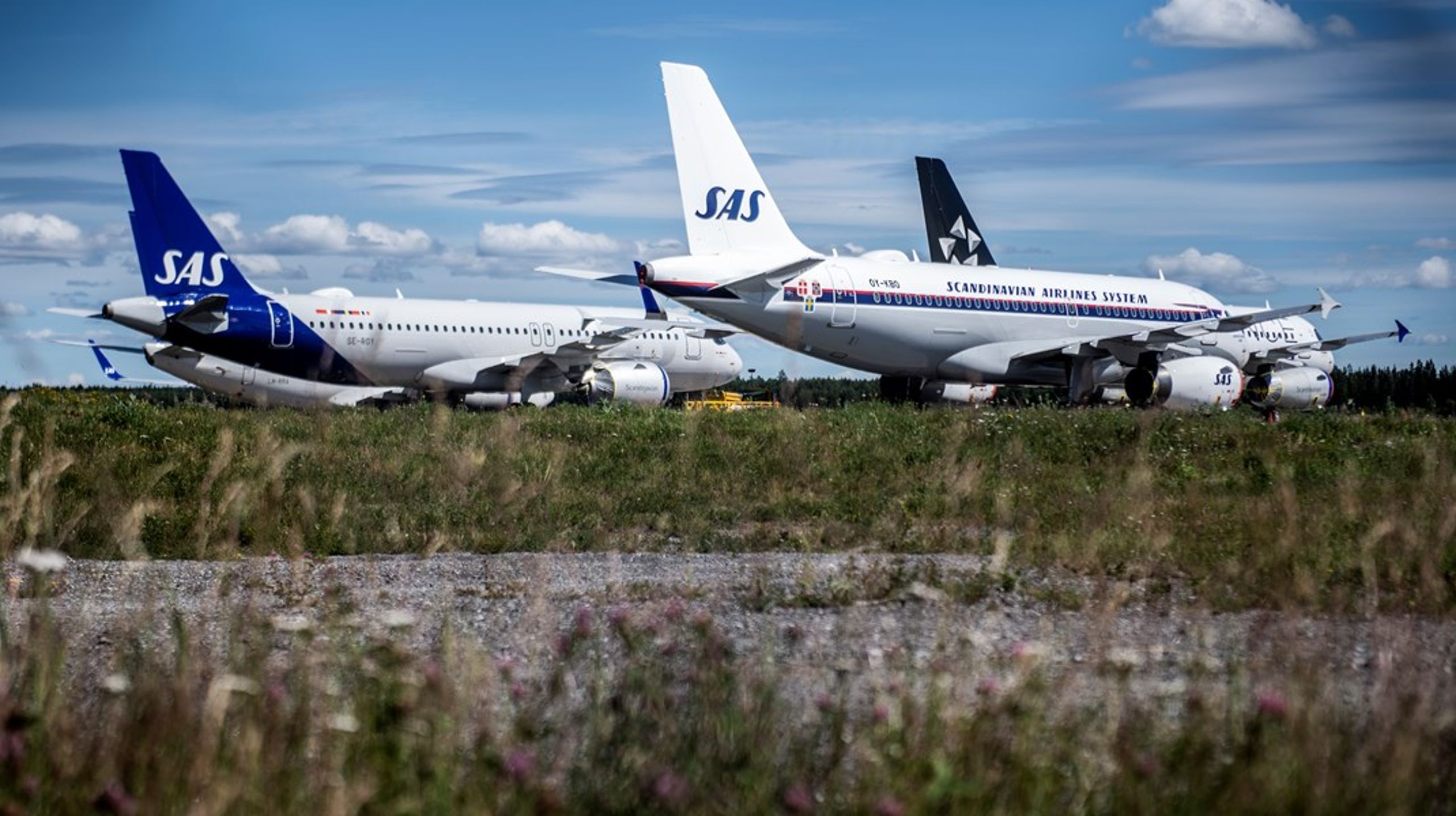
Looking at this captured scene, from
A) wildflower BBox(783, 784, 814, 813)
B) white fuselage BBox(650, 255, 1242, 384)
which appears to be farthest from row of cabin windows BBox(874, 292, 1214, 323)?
wildflower BBox(783, 784, 814, 813)

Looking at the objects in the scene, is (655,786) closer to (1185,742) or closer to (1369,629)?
(1185,742)

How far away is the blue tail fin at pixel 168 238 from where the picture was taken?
3312 cm

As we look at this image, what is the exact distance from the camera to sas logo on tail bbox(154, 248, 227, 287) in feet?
112

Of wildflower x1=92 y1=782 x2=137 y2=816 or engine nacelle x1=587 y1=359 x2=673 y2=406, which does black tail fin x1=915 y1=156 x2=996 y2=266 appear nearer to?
engine nacelle x1=587 y1=359 x2=673 y2=406

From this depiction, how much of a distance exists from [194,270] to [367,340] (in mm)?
4547

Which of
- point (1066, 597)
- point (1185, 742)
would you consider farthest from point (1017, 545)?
point (1185, 742)

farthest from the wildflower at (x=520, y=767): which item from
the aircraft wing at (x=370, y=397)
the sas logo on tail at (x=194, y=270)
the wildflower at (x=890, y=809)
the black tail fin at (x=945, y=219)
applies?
the black tail fin at (x=945, y=219)

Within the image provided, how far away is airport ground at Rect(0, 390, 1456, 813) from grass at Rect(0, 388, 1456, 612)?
0.24ft

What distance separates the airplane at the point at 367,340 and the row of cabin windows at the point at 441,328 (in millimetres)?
32

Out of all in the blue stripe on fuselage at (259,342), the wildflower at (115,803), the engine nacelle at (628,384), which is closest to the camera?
the wildflower at (115,803)

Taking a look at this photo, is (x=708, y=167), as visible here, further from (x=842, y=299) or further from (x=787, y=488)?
(x=787, y=488)

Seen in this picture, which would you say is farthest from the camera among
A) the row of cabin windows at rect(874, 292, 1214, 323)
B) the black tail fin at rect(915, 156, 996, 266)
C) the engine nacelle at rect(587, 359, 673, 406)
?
the black tail fin at rect(915, 156, 996, 266)

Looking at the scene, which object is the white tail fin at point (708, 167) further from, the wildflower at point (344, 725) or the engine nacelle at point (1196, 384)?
the wildflower at point (344, 725)

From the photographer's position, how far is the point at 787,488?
1636cm
